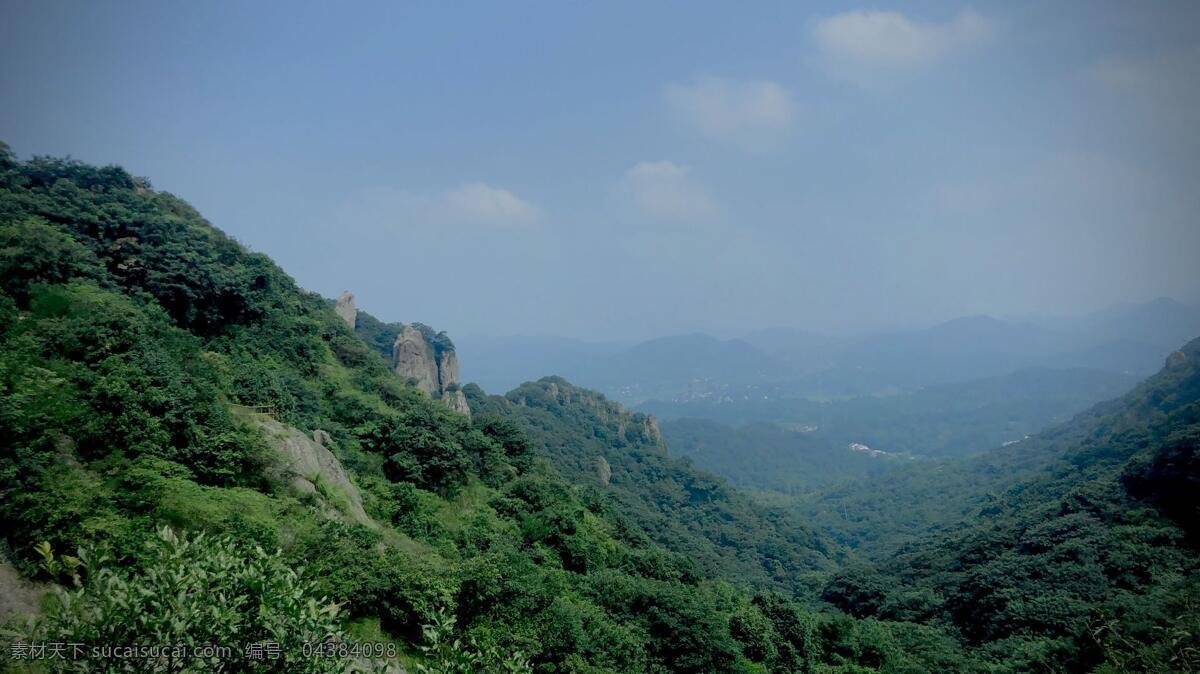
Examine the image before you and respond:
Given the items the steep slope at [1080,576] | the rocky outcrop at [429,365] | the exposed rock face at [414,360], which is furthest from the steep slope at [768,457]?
the exposed rock face at [414,360]

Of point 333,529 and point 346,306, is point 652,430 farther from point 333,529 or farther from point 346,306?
point 333,529

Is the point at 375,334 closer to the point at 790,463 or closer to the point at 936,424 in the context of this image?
the point at 790,463

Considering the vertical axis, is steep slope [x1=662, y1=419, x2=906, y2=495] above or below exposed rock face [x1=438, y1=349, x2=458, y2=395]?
below

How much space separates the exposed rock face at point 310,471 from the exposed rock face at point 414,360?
30885mm

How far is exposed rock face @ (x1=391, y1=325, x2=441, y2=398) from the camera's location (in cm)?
4875

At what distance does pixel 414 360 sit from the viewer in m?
50.2

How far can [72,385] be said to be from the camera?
1184 cm

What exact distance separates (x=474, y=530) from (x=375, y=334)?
41.8m

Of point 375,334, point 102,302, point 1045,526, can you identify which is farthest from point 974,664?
point 375,334

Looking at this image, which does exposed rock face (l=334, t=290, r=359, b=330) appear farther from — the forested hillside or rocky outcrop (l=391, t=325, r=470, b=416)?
the forested hillside

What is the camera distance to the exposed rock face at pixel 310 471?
560 inches

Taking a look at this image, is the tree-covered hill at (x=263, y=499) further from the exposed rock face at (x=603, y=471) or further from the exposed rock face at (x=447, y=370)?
the exposed rock face at (x=603, y=471)

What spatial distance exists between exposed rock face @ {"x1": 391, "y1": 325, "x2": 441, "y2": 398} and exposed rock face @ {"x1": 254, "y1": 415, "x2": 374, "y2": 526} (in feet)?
101

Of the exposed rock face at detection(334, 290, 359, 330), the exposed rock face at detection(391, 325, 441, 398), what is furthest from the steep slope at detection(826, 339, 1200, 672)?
the exposed rock face at detection(334, 290, 359, 330)
